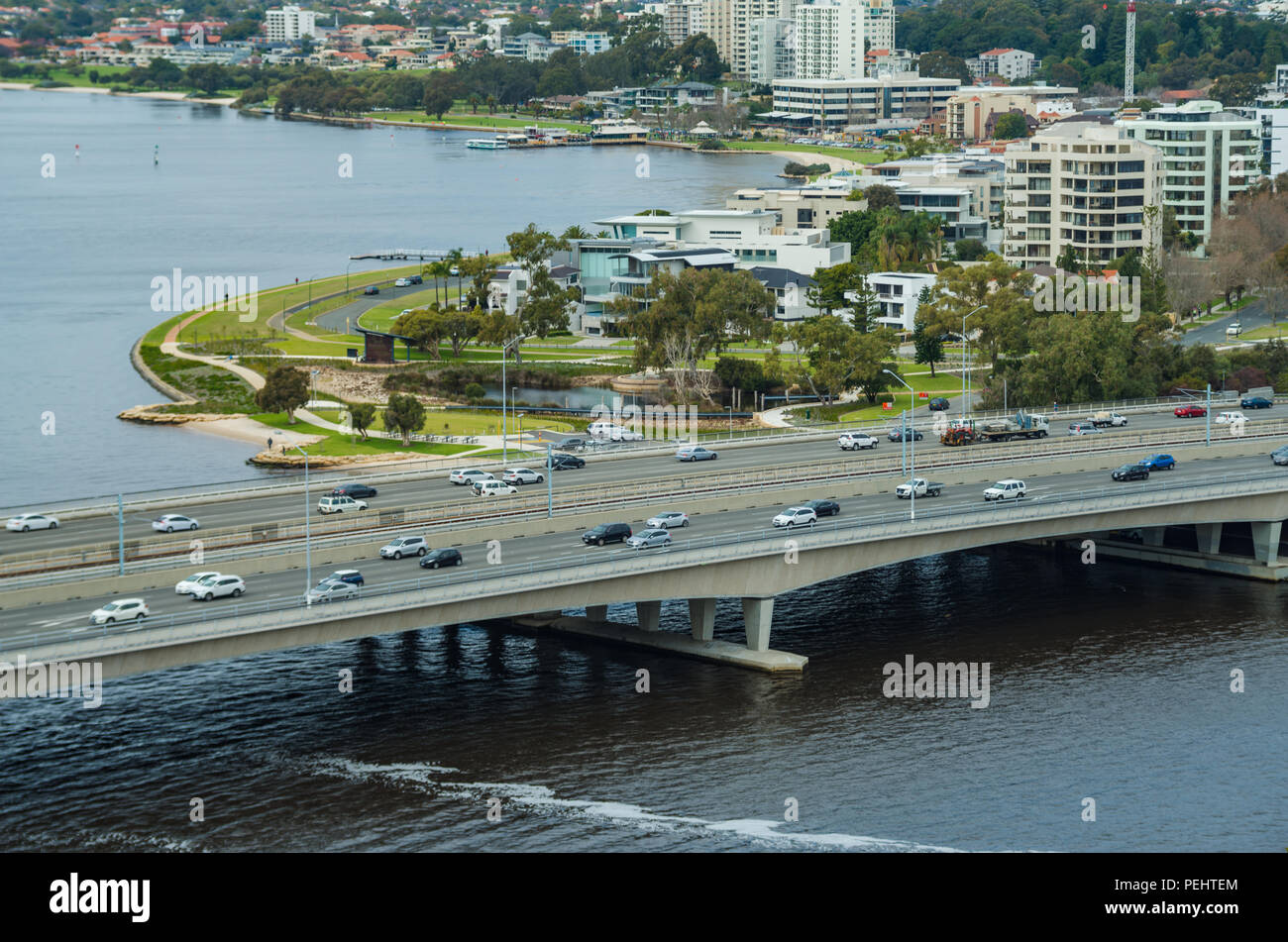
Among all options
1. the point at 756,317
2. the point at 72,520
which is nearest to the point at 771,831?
the point at 72,520

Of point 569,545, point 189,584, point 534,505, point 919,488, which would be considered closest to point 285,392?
point 534,505

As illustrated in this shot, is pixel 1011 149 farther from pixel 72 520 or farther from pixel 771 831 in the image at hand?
pixel 771 831

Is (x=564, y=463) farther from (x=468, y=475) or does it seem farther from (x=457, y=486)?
(x=457, y=486)

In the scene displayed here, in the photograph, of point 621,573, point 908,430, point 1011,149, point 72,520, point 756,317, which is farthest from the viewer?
point 1011,149

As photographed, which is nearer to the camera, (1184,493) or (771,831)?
(771,831)

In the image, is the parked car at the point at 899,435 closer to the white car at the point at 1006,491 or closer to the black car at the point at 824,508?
the white car at the point at 1006,491

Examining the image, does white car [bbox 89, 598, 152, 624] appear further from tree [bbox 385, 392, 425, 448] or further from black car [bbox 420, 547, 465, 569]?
Result: tree [bbox 385, 392, 425, 448]
